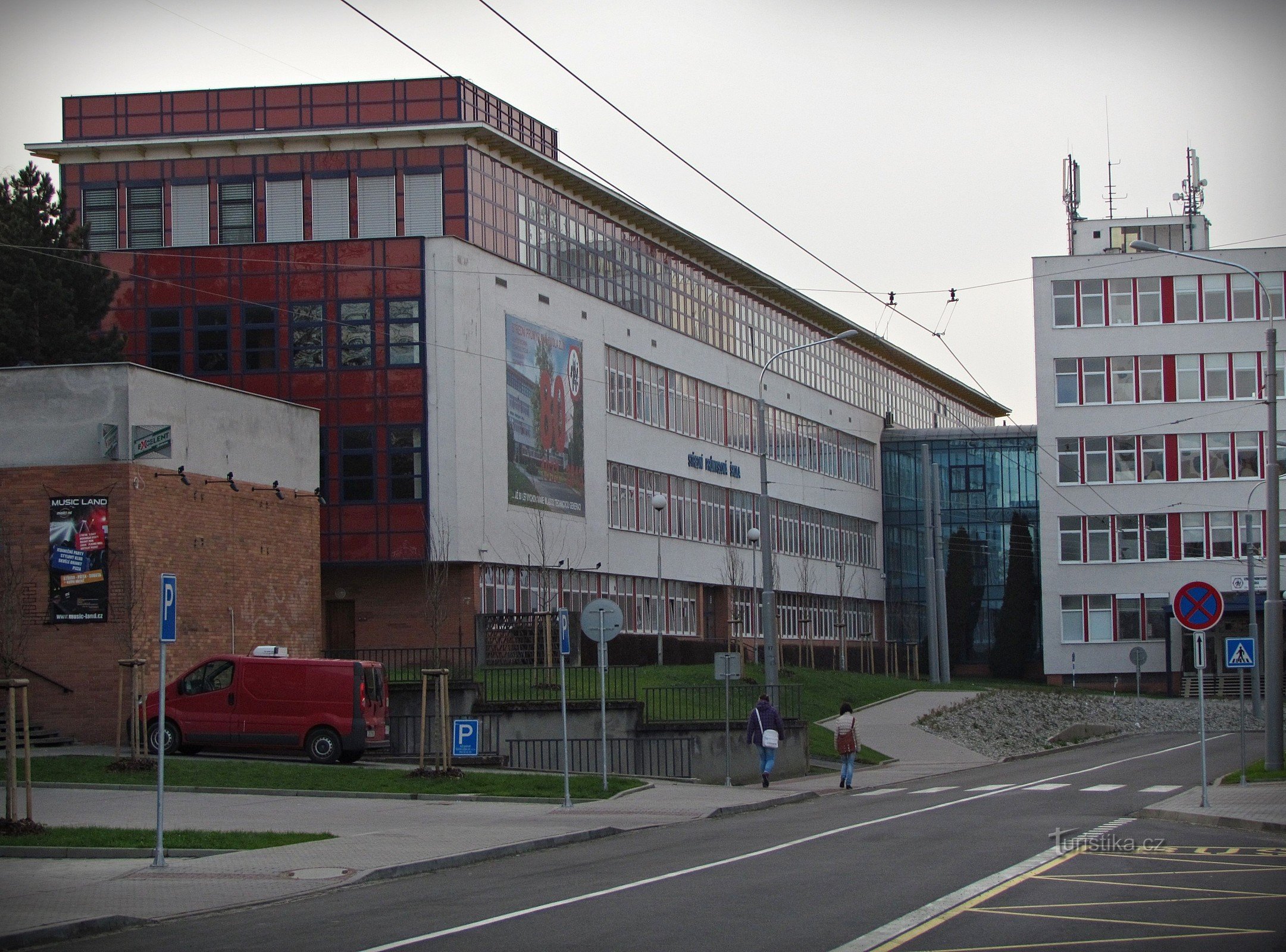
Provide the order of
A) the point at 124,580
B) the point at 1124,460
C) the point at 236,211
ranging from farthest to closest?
the point at 1124,460, the point at 236,211, the point at 124,580

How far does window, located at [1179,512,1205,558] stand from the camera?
7381 centimetres

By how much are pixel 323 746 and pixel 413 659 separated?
15.7 metres

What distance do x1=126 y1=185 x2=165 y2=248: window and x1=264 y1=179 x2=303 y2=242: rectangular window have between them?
351cm

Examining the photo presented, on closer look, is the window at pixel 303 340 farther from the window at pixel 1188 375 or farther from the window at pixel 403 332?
the window at pixel 1188 375

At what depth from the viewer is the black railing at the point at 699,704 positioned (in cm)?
3347

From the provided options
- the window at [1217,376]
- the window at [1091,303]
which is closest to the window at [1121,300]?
the window at [1091,303]

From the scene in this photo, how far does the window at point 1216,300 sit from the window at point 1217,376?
174cm

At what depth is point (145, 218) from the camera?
52750 mm

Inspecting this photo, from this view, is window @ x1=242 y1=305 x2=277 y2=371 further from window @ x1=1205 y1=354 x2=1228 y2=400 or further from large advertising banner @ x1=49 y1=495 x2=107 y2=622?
window @ x1=1205 y1=354 x2=1228 y2=400

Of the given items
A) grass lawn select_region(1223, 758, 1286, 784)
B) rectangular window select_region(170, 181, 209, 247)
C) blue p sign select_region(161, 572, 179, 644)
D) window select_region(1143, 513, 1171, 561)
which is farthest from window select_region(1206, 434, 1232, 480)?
blue p sign select_region(161, 572, 179, 644)

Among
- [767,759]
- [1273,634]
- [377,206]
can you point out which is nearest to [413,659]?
[377,206]

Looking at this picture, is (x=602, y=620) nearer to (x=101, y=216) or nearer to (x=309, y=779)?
(x=309, y=779)

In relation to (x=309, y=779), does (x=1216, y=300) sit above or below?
above

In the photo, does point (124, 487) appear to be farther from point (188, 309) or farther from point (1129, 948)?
point (1129, 948)
